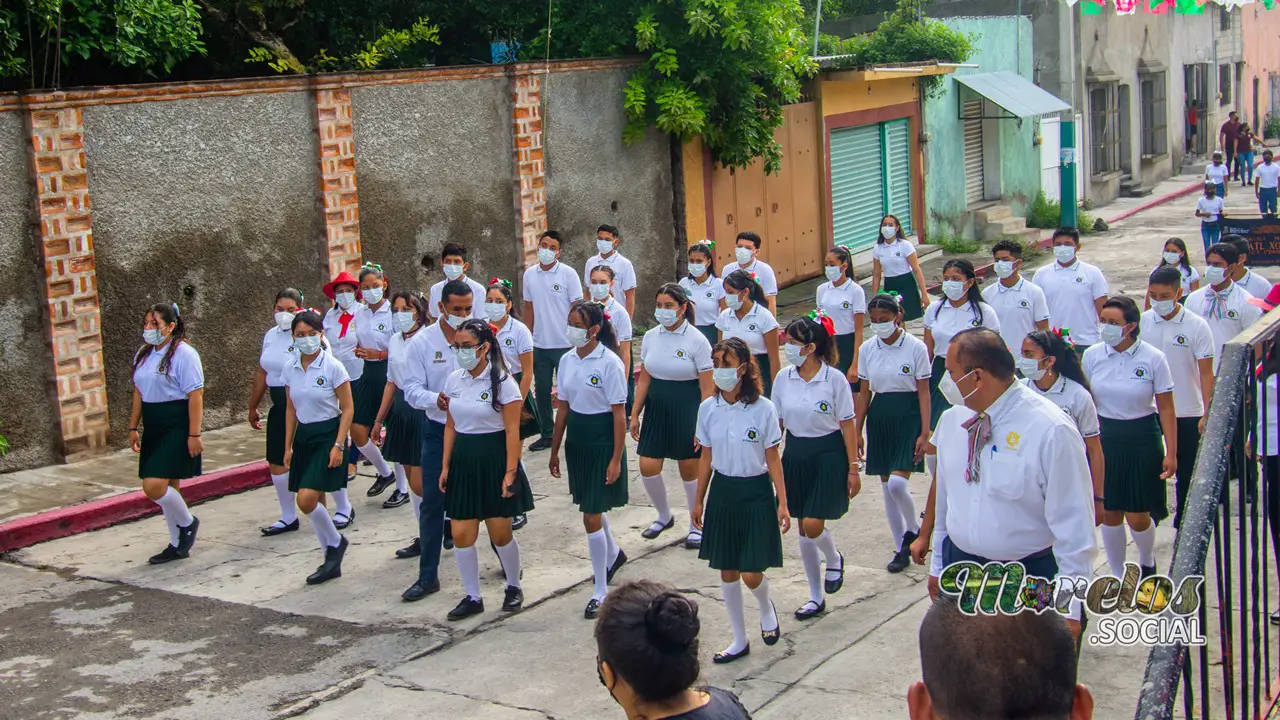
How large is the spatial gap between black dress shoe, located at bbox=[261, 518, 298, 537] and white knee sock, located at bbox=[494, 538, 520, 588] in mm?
2341

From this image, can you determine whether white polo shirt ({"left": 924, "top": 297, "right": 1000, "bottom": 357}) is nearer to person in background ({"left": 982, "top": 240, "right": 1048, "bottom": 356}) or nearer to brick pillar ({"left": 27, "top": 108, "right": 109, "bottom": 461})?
person in background ({"left": 982, "top": 240, "right": 1048, "bottom": 356})

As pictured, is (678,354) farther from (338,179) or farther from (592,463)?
(338,179)

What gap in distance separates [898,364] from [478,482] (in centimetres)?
274

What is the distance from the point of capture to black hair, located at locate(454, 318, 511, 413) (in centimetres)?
812

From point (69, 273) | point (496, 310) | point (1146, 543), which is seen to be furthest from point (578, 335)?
point (69, 273)

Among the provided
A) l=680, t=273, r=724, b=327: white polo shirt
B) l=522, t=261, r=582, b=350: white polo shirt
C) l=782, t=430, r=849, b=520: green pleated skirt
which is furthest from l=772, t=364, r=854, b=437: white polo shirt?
l=522, t=261, r=582, b=350: white polo shirt

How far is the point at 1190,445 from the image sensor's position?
848 centimetres

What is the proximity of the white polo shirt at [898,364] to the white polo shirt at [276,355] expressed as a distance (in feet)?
12.7

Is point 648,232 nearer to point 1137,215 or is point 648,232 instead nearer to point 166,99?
point 166,99

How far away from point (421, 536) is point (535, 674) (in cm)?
160

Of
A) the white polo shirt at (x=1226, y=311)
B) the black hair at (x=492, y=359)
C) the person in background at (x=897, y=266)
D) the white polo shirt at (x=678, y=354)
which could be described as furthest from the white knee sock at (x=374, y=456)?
the person in background at (x=897, y=266)

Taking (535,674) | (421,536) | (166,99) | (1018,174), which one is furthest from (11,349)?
(1018,174)

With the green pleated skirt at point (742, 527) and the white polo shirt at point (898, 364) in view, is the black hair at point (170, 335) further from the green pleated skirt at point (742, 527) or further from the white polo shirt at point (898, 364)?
the white polo shirt at point (898, 364)

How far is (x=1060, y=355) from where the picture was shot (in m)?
7.44
